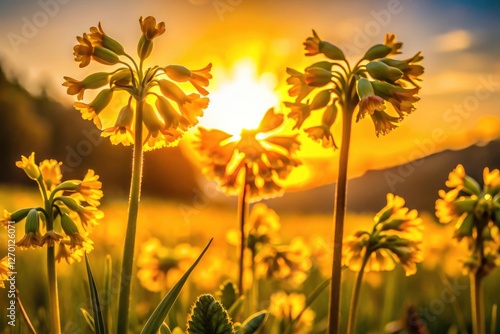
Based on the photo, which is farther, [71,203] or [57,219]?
[57,219]

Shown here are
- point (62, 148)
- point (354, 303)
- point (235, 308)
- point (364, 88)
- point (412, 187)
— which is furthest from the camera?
point (412, 187)

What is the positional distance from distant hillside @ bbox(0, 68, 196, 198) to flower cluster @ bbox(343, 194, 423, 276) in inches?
117

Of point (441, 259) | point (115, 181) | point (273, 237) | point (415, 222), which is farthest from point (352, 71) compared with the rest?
point (115, 181)

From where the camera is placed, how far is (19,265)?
4289 millimetres

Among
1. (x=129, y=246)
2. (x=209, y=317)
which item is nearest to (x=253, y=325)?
(x=209, y=317)

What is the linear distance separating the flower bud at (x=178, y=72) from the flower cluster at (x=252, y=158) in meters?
0.64

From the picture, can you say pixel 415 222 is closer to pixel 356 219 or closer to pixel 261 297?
pixel 261 297

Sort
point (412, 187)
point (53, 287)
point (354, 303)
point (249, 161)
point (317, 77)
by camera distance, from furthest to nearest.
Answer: point (412, 187) → point (249, 161) → point (354, 303) → point (317, 77) → point (53, 287)

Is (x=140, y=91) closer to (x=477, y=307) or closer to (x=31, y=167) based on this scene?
(x=31, y=167)

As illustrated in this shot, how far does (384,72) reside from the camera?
7.69ft

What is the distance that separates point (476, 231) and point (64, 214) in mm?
1694

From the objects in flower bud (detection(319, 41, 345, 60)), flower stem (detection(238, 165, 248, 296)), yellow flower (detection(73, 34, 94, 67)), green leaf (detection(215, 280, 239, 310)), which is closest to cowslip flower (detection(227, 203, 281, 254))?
flower stem (detection(238, 165, 248, 296))

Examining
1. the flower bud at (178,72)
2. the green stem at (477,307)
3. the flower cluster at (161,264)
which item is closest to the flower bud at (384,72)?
the flower bud at (178,72)

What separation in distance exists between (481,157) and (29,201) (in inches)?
234
